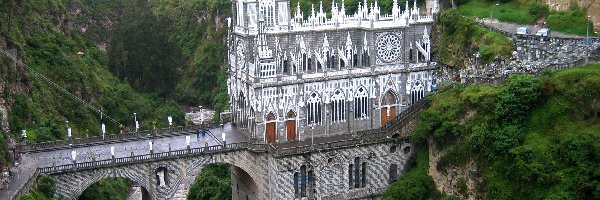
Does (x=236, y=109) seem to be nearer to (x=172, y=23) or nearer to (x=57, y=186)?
(x=57, y=186)

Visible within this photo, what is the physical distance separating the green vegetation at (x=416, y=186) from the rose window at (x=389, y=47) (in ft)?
24.8

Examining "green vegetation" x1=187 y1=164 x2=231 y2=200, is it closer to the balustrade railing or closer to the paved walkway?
the paved walkway

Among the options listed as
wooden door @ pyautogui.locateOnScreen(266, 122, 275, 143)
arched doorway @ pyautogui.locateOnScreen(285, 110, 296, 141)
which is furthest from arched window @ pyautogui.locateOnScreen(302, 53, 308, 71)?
wooden door @ pyautogui.locateOnScreen(266, 122, 275, 143)

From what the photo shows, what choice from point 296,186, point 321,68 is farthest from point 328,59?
point 296,186

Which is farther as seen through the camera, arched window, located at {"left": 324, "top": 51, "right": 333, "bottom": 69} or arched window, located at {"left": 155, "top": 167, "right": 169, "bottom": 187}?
arched window, located at {"left": 324, "top": 51, "right": 333, "bottom": 69}

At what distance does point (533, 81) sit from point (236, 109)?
21455mm

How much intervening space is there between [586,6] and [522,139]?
16.6 m

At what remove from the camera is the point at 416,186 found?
54531 millimetres

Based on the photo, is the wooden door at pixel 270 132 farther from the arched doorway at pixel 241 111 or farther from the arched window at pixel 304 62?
the arched window at pixel 304 62

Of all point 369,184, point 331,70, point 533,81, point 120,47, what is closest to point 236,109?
point 331,70

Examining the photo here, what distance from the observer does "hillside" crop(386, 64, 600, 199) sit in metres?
46.6

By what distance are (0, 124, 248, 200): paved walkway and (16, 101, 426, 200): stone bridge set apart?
0.26 feet

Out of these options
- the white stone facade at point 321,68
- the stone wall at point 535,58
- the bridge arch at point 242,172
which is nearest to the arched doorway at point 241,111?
the white stone facade at point 321,68

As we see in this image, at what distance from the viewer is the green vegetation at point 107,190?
59.3 m
